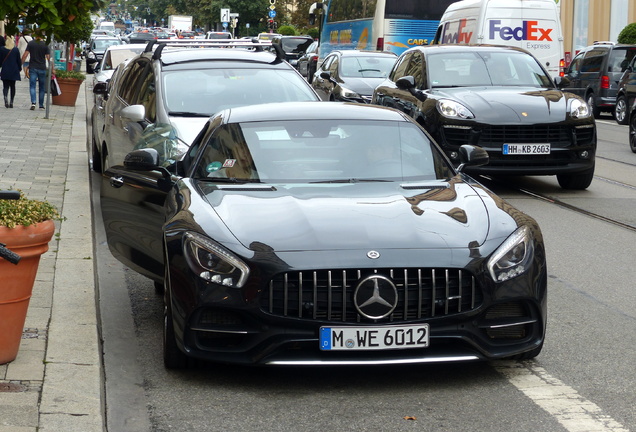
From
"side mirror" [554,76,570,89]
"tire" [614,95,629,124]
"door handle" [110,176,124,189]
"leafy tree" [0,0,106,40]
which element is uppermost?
"leafy tree" [0,0,106,40]

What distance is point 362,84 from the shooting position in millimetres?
22500

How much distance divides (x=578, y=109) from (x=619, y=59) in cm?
1653

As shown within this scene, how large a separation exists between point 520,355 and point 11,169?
10104 mm

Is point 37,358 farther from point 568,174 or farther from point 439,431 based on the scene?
point 568,174

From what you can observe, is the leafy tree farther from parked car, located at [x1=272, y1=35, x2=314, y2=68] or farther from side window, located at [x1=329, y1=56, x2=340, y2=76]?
parked car, located at [x1=272, y1=35, x2=314, y2=68]

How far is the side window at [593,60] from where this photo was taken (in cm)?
2917

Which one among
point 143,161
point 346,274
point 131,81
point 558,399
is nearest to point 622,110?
point 131,81

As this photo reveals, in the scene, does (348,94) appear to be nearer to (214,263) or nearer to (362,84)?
(362,84)

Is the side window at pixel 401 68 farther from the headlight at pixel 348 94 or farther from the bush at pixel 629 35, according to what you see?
the bush at pixel 629 35

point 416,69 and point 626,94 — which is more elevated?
point 416,69

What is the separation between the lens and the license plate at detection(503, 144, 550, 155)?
1271 cm

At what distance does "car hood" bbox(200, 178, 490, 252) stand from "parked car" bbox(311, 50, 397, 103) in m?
14.9

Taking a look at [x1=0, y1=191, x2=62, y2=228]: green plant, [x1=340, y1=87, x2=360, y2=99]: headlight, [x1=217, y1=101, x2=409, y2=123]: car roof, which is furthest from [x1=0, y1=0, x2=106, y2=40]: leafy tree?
[x1=340, y1=87, x2=360, y2=99]: headlight

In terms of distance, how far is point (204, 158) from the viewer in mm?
6656
